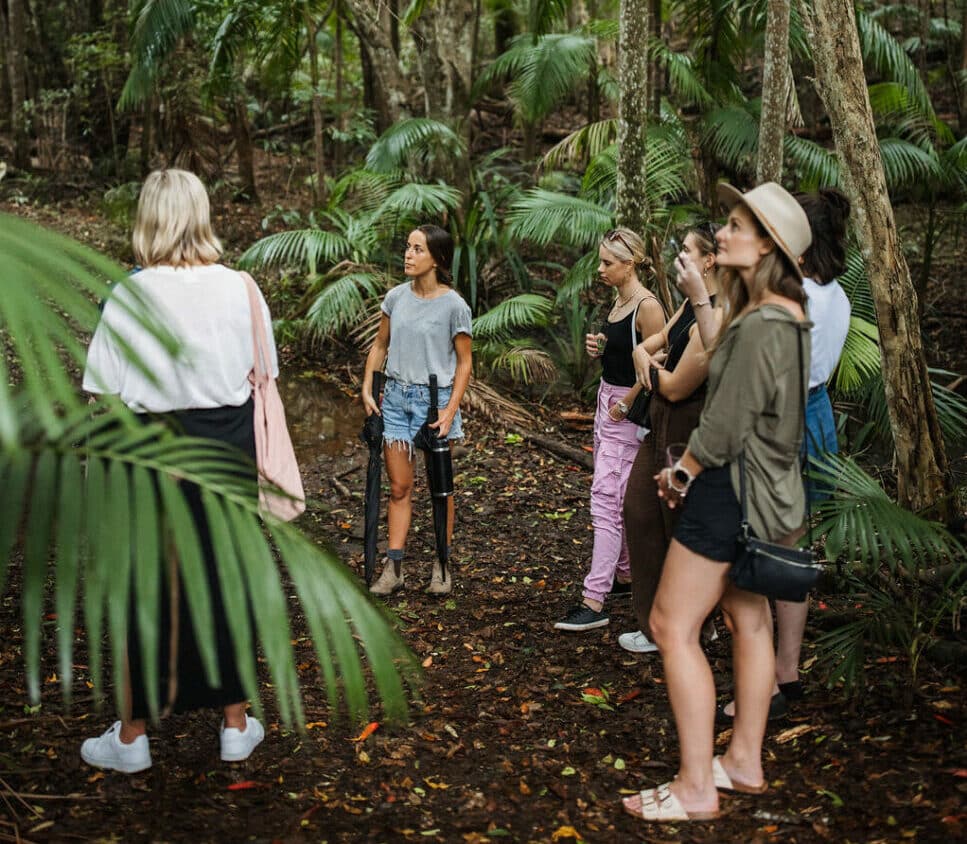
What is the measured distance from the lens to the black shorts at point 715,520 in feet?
9.78

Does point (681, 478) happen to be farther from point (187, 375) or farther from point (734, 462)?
point (187, 375)

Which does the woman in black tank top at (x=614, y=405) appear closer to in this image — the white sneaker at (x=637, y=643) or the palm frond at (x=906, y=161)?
the white sneaker at (x=637, y=643)

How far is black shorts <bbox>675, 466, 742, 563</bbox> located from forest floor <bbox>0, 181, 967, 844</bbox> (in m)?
0.86

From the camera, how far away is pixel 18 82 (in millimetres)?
15648

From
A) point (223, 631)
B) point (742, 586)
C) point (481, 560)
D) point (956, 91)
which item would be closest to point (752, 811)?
point (742, 586)

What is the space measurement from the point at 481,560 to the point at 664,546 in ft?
7.31

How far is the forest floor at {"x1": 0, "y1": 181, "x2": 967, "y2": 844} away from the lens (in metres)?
3.09

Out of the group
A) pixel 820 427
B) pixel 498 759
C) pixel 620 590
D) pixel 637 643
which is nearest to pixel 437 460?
pixel 620 590

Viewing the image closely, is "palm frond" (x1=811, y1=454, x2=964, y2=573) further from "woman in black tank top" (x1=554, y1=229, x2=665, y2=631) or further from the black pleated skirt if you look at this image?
the black pleated skirt

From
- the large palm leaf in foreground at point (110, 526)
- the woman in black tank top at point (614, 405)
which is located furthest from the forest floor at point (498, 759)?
the large palm leaf in foreground at point (110, 526)

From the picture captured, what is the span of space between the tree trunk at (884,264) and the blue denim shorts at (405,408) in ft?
6.98

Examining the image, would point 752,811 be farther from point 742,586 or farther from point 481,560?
point 481,560

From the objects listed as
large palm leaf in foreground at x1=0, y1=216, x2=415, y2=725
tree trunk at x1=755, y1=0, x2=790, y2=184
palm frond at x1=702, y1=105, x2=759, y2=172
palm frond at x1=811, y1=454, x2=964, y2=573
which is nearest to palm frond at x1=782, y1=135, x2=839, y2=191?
palm frond at x1=702, y1=105, x2=759, y2=172

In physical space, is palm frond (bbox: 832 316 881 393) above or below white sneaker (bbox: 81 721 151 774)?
above
